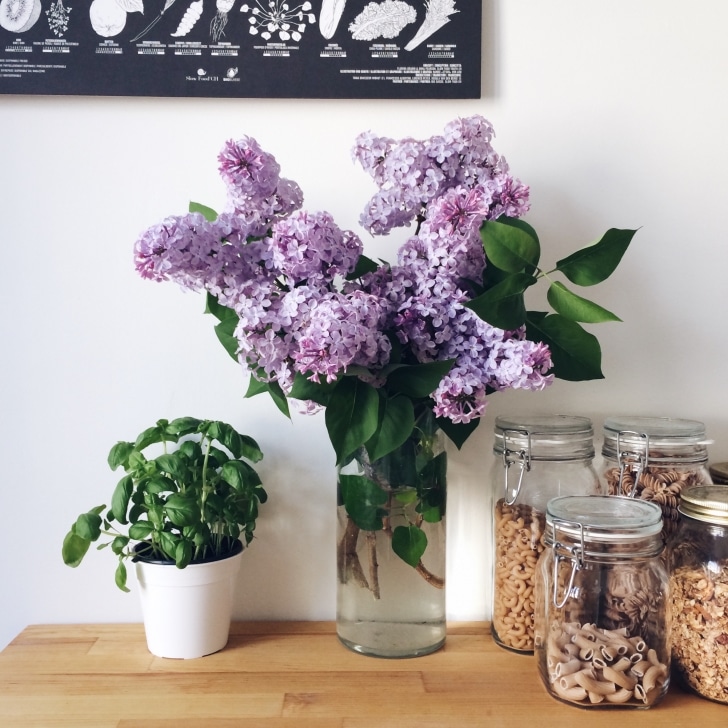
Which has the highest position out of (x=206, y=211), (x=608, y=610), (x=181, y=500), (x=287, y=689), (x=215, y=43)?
(x=215, y=43)

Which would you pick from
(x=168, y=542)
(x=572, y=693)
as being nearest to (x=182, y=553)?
(x=168, y=542)

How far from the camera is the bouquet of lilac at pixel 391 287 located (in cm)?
74

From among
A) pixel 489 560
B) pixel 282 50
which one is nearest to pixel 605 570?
pixel 489 560

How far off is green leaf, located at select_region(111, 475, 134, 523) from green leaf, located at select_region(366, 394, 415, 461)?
12.7 inches

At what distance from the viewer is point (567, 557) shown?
2.72 ft

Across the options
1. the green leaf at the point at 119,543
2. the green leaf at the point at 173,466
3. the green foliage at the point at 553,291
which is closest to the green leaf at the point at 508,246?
the green foliage at the point at 553,291

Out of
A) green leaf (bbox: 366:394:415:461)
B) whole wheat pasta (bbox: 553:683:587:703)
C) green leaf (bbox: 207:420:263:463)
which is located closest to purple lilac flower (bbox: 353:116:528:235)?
green leaf (bbox: 366:394:415:461)

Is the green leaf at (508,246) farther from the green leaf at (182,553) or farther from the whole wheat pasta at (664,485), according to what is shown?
the green leaf at (182,553)

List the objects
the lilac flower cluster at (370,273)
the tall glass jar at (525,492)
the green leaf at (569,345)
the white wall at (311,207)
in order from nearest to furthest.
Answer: the lilac flower cluster at (370,273) < the green leaf at (569,345) < the tall glass jar at (525,492) < the white wall at (311,207)

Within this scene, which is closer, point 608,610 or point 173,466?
point 608,610

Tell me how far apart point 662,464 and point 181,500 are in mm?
589

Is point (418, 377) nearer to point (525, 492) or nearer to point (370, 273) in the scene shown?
point (370, 273)

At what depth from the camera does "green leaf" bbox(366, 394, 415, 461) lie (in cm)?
81

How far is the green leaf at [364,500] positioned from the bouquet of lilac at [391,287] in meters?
0.07
